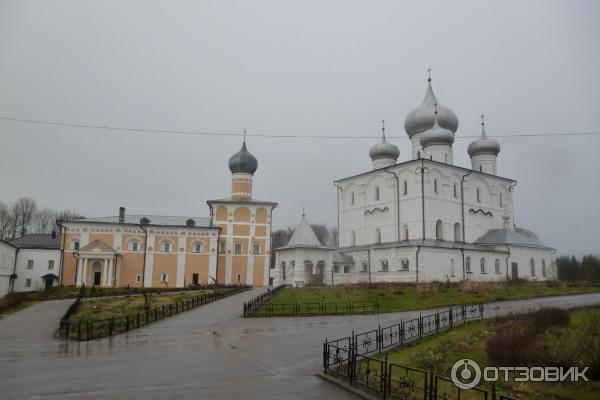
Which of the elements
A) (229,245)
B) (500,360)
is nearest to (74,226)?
(229,245)

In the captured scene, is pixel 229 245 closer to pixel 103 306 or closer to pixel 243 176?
pixel 243 176

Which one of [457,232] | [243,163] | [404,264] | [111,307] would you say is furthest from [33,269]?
[457,232]

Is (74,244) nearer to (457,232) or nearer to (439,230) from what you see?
(439,230)

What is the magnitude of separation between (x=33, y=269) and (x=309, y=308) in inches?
1344

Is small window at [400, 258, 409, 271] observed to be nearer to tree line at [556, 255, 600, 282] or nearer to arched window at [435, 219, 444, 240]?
arched window at [435, 219, 444, 240]

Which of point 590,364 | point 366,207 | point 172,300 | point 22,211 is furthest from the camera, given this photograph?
point 22,211

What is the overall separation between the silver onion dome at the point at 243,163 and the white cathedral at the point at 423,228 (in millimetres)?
10078

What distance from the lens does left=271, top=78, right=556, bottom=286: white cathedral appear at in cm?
4200

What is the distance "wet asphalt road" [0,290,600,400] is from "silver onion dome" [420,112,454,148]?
28.4 m

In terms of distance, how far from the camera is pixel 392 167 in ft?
151

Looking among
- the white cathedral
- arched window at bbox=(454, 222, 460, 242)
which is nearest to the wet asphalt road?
the white cathedral

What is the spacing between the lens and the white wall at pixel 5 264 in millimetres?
40219

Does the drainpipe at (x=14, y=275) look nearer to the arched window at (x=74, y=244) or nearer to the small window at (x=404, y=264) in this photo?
the arched window at (x=74, y=244)

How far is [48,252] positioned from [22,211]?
25388mm
